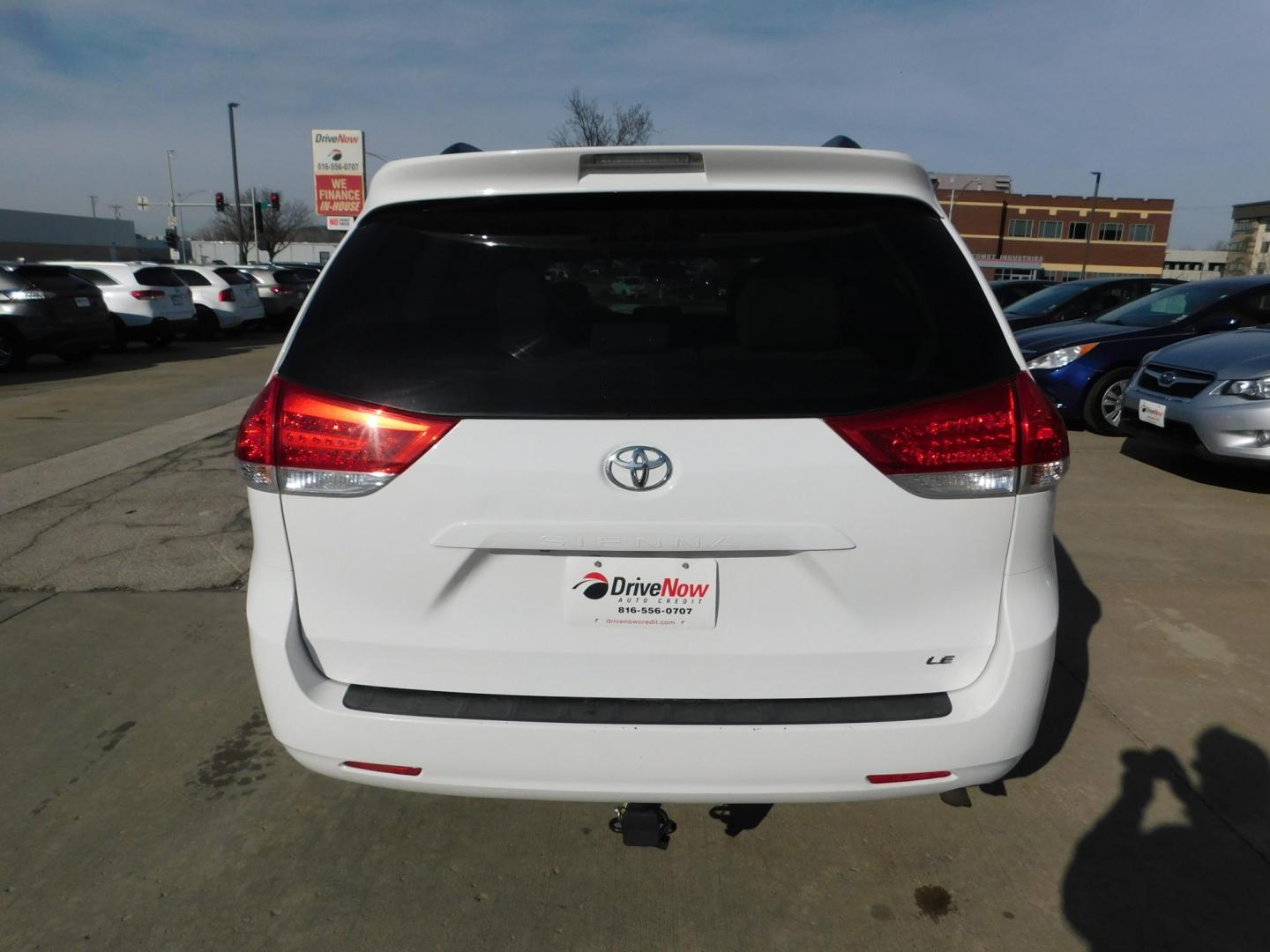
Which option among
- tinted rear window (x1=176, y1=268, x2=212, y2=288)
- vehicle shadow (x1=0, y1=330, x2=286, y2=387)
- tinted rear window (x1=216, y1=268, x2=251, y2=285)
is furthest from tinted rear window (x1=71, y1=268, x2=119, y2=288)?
tinted rear window (x1=216, y1=268, x2=251, y2=285)

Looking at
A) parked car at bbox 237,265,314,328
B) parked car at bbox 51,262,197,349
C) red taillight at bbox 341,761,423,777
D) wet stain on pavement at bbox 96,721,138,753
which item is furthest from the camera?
parked car at bbox 237,265,314,328

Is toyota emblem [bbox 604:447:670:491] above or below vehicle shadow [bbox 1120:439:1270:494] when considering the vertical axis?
above

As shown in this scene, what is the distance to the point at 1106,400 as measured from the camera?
28.7ft

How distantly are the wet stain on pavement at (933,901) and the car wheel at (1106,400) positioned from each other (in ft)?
24.4

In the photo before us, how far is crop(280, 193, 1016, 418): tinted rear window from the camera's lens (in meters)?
1.93

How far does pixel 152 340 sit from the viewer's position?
60.7 ft

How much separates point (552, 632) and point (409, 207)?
1.04 metres

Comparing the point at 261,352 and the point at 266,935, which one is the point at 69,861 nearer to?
the point at 266,935

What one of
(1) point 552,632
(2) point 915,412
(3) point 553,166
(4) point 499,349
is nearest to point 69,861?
(1) point 552,632

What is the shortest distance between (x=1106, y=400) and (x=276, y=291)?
2105 centimetres

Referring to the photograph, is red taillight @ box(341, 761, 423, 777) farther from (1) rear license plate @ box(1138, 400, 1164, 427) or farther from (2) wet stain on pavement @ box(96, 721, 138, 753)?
(1) rear license plate @ box(1138, 400, 1164, 427)

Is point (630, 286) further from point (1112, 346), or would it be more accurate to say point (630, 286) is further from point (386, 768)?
point (1112, 346)

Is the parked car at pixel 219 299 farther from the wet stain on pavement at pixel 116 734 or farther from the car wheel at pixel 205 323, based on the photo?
the wet stain on pavement at pixel 116 734

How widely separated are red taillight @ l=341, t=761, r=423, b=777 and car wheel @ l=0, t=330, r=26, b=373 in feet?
48.2
